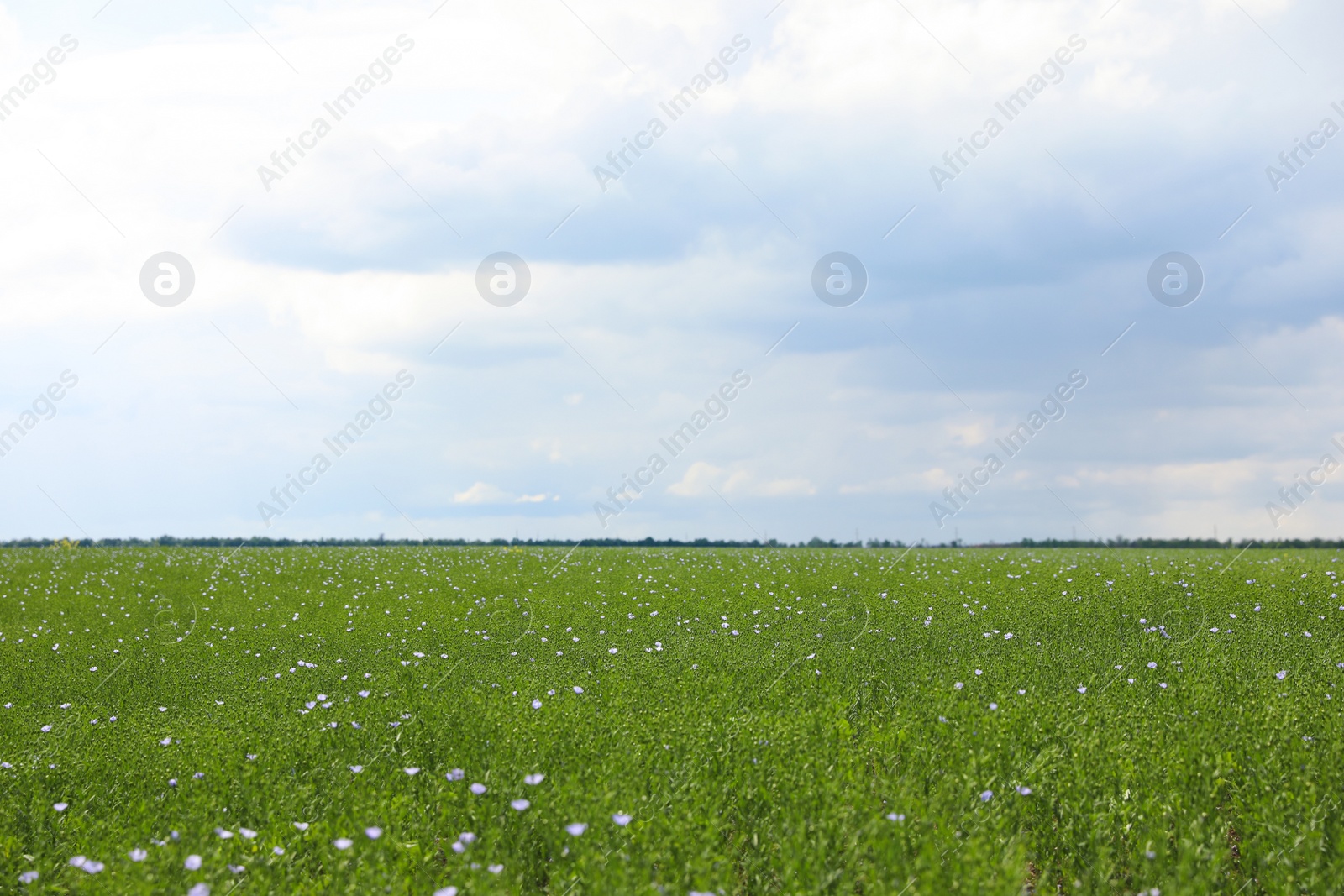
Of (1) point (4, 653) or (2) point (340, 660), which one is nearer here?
(2) point (340, 660)

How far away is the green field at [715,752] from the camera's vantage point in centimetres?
502

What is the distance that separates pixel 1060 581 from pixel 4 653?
17046mm

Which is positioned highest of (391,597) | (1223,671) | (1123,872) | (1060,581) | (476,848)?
(391,597)

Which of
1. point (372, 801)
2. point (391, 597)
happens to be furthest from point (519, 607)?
point (372, 801)

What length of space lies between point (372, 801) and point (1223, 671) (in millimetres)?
8078

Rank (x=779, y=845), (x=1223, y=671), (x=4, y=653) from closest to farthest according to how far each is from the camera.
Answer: (x=779, y=845), (x=1223, y=671), (x=4, y=653)

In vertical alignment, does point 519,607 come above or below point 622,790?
above

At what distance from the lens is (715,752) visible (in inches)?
250

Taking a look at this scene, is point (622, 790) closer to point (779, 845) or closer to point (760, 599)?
point (779, 845)

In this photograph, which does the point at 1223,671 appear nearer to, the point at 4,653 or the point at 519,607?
the point at 519,607

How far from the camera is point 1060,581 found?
49.3 ft

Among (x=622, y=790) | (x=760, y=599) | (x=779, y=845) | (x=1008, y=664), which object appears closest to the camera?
(x=779, y=845)

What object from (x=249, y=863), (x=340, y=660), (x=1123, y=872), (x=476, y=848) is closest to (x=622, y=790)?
(x=476, y=848)

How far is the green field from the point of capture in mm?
5020
